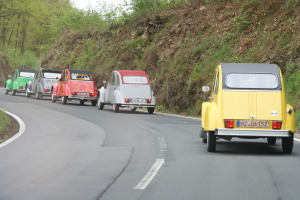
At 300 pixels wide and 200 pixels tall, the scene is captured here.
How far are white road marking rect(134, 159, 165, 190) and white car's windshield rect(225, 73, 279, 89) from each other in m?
2.95

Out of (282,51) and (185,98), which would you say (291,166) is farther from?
(185,98)

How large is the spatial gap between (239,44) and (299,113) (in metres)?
11.2

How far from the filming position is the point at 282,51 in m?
27.0

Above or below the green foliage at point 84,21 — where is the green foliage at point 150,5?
below

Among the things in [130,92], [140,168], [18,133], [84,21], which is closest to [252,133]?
[140,168]

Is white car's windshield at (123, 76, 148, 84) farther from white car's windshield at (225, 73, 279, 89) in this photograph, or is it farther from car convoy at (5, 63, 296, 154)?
white car's windshield at (225, 73, 279, 89)

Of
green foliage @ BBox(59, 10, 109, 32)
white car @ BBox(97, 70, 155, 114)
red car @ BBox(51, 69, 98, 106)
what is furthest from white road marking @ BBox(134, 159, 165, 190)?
green foliage @ BBox(59, 10, 109, 32)

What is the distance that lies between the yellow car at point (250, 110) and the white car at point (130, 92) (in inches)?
618

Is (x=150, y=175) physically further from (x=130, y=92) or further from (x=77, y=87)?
(x=77, y=87)

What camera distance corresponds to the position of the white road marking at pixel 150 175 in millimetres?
8430

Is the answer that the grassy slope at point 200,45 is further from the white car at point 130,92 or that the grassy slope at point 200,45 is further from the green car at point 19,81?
the green car at point 19,81

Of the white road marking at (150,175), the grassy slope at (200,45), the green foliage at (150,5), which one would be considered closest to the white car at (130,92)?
the grassy slope at (200,45)

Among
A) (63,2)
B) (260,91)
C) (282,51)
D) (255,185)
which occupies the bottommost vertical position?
(255,185)

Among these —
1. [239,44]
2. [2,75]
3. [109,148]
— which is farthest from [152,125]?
[2,75]
